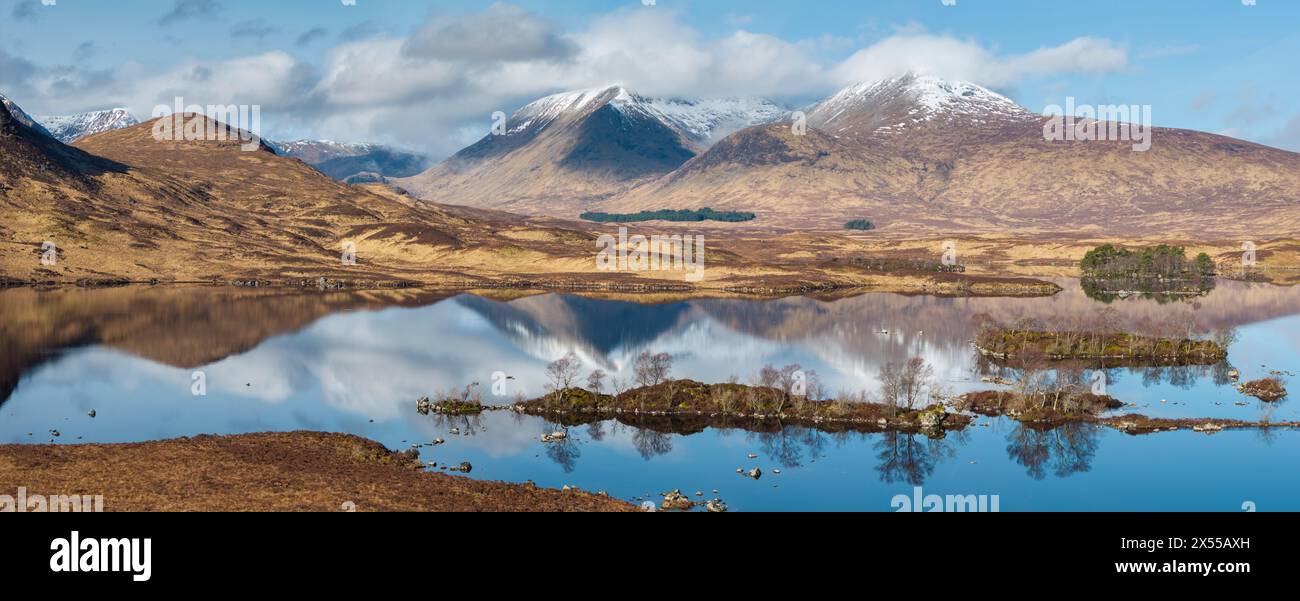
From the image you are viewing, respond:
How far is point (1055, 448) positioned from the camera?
61219 mm

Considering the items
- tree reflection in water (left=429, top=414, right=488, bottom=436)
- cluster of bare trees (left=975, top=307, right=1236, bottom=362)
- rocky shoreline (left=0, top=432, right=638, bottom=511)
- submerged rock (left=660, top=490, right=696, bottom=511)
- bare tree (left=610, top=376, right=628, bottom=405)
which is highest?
cluster of bare trees (left=975, top=307, right=1236, bottom=362)

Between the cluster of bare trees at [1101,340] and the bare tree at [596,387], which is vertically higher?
the cluster of bare trees at [1101,340]

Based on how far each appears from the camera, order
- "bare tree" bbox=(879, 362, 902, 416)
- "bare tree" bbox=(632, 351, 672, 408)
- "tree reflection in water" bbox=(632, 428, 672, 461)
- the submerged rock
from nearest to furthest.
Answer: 1. the submerged rock
2. "tree reflection in water" bbox=(632, 428, 672, 461)
3. "bare tree" bbox=(879, 362, 902, 416)
4. "bare tree" bbox=(632, 351, 672, 408)

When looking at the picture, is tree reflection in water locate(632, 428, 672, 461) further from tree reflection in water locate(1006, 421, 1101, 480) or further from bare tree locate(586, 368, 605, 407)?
tree reflection in water locate(1006, 421, 1101, 480)

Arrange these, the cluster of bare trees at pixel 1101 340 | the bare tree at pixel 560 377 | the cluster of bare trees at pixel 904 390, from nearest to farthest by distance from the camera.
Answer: the cluster of bare trees at pixel 904 390, the bare tree at pixel 560 377, the cluster of bare trees at pixel 1101 340

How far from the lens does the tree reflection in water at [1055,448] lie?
56.3 metres

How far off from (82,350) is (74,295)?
7317 centimetres

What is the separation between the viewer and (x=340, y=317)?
444 ft

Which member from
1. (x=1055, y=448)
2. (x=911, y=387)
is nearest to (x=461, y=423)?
(x=911, y=387)


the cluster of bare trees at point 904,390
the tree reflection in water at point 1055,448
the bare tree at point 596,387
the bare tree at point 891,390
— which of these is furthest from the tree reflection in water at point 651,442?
the tree reflection in water at point 1055,448

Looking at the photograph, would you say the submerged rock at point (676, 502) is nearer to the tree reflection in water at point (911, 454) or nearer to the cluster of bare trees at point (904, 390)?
the tree reflection in water at point (911, 454)

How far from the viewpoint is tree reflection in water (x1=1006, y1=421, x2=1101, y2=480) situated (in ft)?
185

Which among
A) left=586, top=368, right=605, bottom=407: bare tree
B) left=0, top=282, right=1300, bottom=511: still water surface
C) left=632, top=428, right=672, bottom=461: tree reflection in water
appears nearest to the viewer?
left=0, top=282, right=1300, bottom=511: still water surface

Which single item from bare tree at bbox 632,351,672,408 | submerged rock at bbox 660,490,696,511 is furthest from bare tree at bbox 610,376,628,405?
submerged rock at bbox 660,490,696,511
